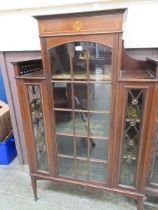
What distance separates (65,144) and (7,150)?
3.18 ft

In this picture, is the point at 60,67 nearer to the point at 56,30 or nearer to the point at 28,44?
the point at 56,30

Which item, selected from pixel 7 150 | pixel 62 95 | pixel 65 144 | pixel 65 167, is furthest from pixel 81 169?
pixel 7 150

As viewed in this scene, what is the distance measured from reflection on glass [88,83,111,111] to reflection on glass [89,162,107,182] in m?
0.45

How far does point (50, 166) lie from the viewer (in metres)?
1.41

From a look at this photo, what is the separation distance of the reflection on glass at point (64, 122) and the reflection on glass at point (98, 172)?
315mm

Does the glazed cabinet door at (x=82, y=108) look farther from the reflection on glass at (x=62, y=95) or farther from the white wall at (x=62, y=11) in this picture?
the white wall at (x=62, y=11)

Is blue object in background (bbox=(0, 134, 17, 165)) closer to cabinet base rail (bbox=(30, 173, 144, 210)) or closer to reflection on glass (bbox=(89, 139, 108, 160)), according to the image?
cabinet base rail (bbox=(30, 173, 144, 210))

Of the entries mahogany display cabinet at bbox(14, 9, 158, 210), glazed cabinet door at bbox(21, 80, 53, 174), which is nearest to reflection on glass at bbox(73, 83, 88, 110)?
mahogany display cabinet at bbox(14, 9, 158, 210)

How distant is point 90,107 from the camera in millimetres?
1173

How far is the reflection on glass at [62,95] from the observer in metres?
1.16

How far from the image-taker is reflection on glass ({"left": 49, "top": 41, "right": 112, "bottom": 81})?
1.03m

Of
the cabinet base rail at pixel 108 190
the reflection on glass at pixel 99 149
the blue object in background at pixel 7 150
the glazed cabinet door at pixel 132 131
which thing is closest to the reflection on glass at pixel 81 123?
the reflection on glass at pixel 99 149

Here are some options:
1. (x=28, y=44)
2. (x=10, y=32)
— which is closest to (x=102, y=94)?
(x=28, y=44)

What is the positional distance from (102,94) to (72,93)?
→ 0.63 feet
